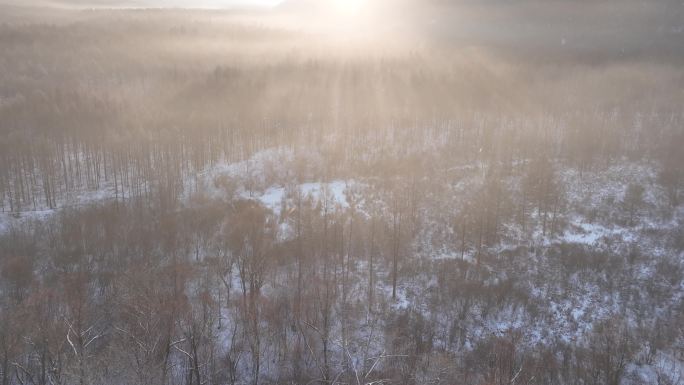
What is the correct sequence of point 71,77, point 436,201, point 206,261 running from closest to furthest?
point 206,261, point 436,201, point 71,77

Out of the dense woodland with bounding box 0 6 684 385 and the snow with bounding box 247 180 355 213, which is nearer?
the dense woodland with bounding box 0 6 684 385

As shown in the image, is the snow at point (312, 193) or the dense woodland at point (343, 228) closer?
the dense woodland at point (343, 228)

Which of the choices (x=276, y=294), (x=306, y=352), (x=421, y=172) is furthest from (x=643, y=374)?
(x=421, y=172)

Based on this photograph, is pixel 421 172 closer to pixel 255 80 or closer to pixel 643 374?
pixel 643 374

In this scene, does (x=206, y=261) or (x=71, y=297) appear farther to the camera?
(x=206, y=261)

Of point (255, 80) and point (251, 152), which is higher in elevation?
point (255, 80)

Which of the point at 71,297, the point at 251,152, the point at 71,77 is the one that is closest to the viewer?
the point at 71,297

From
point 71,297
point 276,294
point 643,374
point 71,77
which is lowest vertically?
point 643,374

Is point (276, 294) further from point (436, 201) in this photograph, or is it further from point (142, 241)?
point (436, 201)
